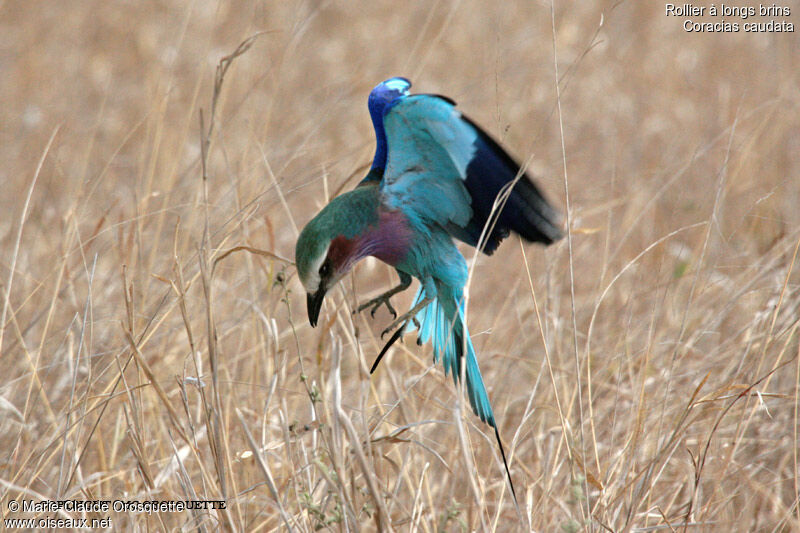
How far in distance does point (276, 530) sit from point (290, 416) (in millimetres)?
711

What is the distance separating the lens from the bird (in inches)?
77.9

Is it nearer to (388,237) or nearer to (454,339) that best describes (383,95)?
(388,237)

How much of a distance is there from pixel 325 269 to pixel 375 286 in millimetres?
2243

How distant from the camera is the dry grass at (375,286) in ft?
6.26

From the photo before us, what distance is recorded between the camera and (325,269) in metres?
2.17

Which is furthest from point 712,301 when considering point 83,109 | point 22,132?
point 83,109

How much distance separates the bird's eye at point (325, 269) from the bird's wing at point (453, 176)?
223 mm
